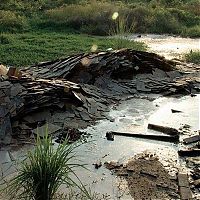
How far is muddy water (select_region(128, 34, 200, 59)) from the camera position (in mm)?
15094

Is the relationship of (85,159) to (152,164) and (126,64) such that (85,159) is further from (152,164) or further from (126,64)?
(126,64)

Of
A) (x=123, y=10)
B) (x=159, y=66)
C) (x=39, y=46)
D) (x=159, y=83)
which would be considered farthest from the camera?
(x=123, y=10)

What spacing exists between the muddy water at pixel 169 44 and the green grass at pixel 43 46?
89cm

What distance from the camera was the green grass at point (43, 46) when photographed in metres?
13.4

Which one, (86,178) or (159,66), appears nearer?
(86,178)

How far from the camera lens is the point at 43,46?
1497 cm

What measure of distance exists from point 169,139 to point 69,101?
97.6 inches

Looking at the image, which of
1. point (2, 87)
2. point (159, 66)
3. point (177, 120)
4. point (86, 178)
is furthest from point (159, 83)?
point (86, 178)

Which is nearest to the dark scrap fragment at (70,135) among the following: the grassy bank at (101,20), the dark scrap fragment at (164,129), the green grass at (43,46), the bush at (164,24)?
the dark scrap fragment at (164,129)

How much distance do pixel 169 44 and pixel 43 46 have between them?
5.31 m

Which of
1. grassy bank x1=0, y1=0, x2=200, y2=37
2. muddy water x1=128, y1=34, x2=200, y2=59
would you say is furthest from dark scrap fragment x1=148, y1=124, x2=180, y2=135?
grassy bank x1=0, y1=0, x2=200, y2=37

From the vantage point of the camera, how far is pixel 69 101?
8797 millimetres

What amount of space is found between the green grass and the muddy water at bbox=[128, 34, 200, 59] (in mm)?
894

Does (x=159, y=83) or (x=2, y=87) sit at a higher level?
(x=2, y=87)
